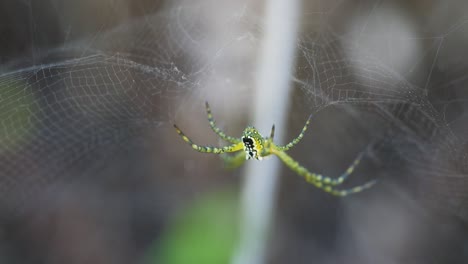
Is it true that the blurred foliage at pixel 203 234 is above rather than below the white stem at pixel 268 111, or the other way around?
below

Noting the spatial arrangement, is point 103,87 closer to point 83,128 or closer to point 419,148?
point 83,128

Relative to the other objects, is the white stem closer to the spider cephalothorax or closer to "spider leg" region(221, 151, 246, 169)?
"spider leg" region(221, 151, 246, 169)

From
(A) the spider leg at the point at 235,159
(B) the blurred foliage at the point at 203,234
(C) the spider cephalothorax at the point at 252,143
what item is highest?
(C) the spider cephalothorax at the point at 252,143

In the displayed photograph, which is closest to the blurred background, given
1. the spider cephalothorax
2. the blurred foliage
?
the blurred foliage

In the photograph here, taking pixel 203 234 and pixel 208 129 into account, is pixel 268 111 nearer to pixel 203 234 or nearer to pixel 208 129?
pixel 208 129

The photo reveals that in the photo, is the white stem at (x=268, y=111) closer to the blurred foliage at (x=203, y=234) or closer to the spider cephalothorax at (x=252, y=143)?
the blurred foliage at (x=203, y=234)

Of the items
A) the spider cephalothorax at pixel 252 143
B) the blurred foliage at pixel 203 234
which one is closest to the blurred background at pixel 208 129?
the blurred foliage at pixel 203 234

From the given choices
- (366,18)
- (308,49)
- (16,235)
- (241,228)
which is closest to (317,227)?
(241,228)
